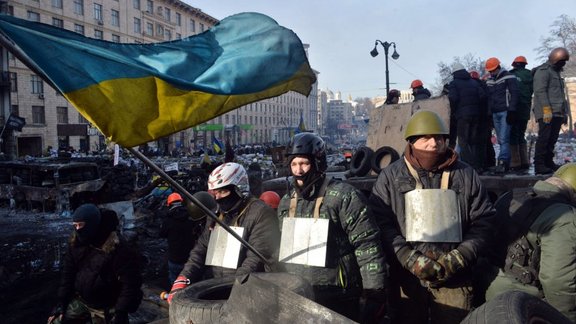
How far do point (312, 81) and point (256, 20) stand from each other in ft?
2.25

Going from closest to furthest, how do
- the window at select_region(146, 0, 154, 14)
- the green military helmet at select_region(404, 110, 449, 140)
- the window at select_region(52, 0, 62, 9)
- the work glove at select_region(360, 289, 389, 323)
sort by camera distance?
the work glove at select_region(360, 289, 389, 323), the green military helmet at select_region(404, 110, 449, 140), the window at select_region(52, 0, 62, 9), the window at select_region(146, 0, 154, 14)

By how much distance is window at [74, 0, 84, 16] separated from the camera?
1917 inches

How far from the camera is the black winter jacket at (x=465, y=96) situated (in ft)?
24.2

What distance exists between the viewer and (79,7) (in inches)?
1939

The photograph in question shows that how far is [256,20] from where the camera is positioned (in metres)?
3.70

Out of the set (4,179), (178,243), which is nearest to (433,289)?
(178,243)

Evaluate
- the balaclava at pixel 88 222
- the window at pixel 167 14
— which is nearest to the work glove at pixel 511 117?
the balaclava at pixel 88 222

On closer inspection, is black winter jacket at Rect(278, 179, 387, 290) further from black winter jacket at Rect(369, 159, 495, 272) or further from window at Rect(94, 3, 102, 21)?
window at Rect(94, 3, 102, 21)

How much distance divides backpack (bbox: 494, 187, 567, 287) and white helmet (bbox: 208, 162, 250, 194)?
2.01 metres

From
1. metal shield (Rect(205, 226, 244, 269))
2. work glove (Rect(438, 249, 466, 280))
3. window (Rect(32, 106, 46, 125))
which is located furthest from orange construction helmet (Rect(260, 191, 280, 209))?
window (Rect(32, 106, 46, 125))

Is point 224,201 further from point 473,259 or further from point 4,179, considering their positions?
point 4,179

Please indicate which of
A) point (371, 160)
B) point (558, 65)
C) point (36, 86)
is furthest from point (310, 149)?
point (36, 86)

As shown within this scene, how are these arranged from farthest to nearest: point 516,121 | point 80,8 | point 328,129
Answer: point 328,129
point 80,8
point 516,121

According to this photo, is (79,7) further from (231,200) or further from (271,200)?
(231,200)
